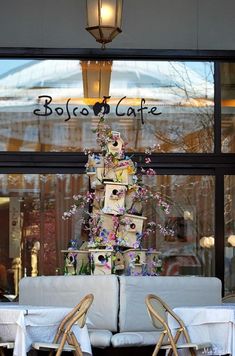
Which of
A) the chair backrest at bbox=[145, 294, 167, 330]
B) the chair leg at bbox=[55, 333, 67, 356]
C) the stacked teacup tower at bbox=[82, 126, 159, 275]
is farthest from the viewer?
the stacked teacup tower at bbox=[82, 126, 159, 275]

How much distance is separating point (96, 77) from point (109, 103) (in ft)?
1.09

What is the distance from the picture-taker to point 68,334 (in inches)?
269

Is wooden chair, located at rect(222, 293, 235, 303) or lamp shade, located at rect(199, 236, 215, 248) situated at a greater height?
lamp shade, located at rect(199, 236, 215, 248)

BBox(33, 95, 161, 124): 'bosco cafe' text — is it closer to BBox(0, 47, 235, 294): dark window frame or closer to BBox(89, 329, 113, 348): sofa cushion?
BBox(0, 47, 235, 294): dark window frame

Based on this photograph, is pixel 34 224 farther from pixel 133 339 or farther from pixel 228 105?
pixel 133 339

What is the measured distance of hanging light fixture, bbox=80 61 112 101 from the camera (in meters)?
10.5

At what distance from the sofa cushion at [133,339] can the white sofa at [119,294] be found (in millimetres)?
52

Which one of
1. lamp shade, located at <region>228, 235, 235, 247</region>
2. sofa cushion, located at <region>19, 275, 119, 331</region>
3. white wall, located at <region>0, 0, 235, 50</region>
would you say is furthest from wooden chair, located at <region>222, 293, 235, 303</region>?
white wall, located at <region>0, 0, 235, 50</region>

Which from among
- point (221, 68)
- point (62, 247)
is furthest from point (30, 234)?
point (221, 68)

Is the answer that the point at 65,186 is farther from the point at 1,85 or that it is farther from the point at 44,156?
the point at 1,85

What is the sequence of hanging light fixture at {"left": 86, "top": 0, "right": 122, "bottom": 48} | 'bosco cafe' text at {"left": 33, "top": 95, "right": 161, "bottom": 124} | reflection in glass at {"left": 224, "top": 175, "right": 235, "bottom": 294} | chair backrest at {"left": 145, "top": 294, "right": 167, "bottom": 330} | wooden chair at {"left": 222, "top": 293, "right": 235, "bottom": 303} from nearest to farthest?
chair backrest at {"left": 145, "top": 294, "right": 167, "bottom": 330}
hanging light fixture at {"left": 86, "top": 0, "right": 122, "bottom": 48}
wooden chair at {"left": 222, "top": 293, "right": 235, "bottom": 303}
reflection in glass at {"left": 224, "top": 175, "right": 235, "bottom": 294}
'bosco cafe' text at {"left": 33, "top": 95, "right": 161, "bottom": 124}

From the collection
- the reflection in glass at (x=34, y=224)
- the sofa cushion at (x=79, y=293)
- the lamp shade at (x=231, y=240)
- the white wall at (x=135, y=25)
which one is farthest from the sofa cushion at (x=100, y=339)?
the white wall at (x=135, y=25)

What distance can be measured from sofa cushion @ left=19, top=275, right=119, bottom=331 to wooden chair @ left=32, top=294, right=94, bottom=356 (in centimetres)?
98

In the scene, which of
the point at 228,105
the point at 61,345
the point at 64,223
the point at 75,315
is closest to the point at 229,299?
the point at 64,223
